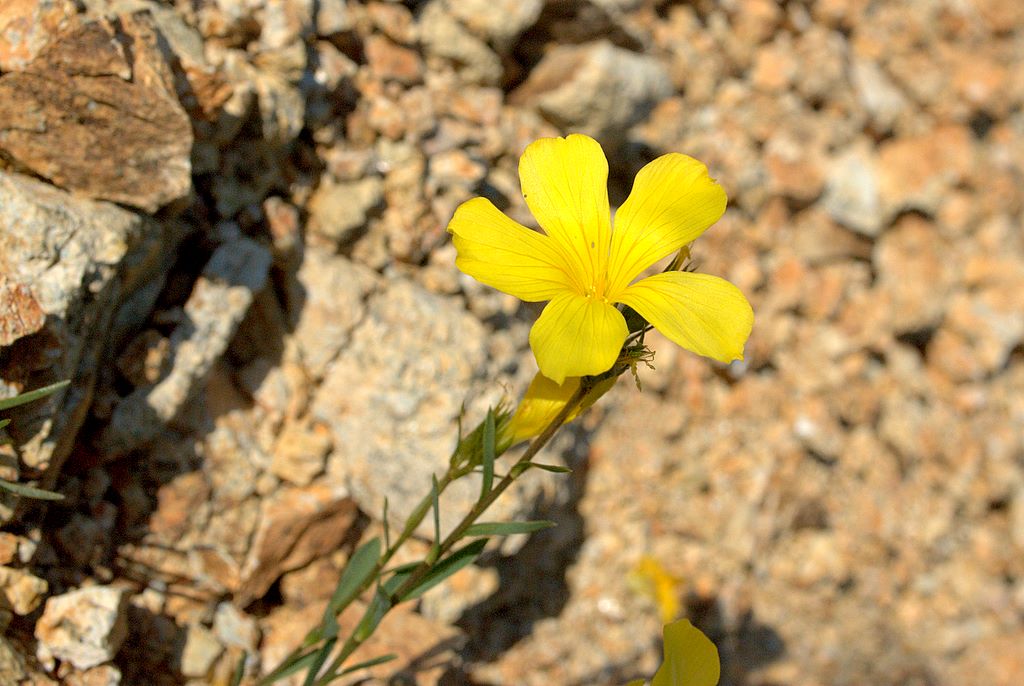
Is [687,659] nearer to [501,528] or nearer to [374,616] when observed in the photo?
[501,528]

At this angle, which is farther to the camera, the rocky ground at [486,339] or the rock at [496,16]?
the rock at [496,16]

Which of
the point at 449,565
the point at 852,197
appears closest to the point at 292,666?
the point at 449,565

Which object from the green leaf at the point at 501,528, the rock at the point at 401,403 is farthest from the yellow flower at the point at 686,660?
the rock at the point at 401,403

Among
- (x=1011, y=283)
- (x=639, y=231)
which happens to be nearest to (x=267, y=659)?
(x=639, y=231)

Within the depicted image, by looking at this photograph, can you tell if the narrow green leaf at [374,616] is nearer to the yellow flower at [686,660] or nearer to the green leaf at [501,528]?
the green leaf at [501,528]

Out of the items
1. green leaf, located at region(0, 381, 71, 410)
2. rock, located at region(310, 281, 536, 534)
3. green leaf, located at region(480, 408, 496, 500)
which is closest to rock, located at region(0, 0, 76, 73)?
green leaf, located at region(0, 381, 71, 410)

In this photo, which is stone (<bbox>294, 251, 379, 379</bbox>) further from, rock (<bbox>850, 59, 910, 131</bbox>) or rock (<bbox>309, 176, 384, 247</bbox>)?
rock (<bbox>850, 59, 910, 131</bbox>)
